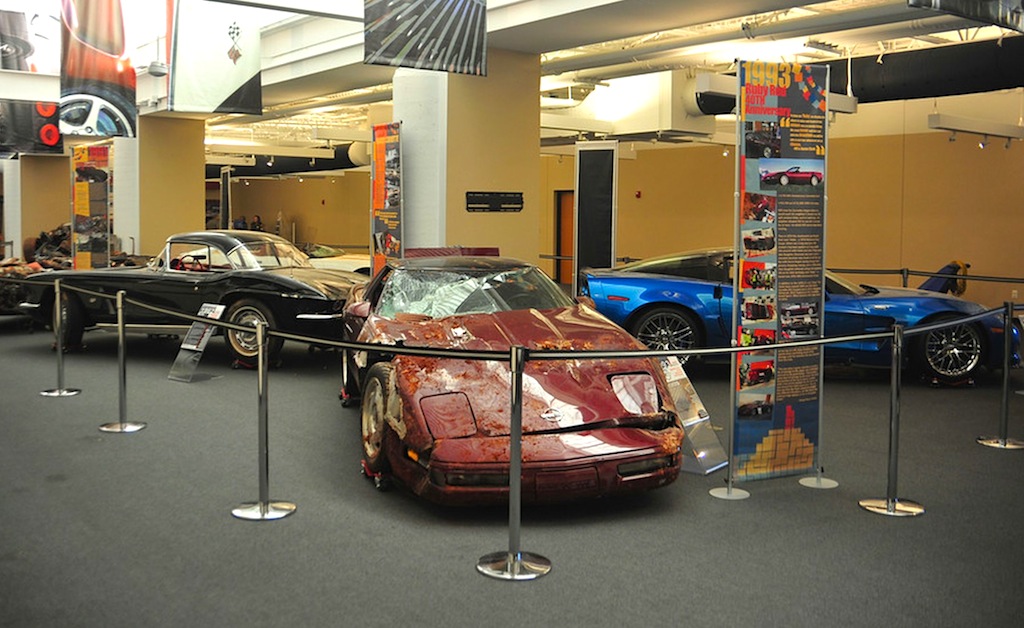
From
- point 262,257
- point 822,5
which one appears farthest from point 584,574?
point 822,5

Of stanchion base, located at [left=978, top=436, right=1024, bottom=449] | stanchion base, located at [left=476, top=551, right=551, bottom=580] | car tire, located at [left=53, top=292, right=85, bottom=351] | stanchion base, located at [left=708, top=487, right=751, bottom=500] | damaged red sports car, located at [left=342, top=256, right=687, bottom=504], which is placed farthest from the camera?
car tire, located at [left=53, top=292, right=85, bottom=351]

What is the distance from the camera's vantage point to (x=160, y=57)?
1714 cm

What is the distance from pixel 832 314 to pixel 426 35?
14.7 feet

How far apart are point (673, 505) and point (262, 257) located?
21.2ft

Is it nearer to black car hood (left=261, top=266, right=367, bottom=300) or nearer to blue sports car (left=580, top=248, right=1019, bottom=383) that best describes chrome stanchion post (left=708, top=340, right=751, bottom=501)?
blue sports car (left=580, top=248, right=1019, bottom=383)

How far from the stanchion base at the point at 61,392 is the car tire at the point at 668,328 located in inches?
203

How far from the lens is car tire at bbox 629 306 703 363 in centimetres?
995

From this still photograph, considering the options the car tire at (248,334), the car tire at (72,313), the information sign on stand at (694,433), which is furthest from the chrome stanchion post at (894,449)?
the car tire at (72,313)

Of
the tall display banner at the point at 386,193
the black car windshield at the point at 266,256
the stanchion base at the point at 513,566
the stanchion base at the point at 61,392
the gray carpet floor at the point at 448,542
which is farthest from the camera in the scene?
the tall display banner at the point at 386,193

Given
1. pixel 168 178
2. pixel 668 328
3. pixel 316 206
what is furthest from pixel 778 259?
pixel 316 206

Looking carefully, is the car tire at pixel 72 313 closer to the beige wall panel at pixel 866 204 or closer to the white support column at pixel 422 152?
the white support column at pixel 422 152

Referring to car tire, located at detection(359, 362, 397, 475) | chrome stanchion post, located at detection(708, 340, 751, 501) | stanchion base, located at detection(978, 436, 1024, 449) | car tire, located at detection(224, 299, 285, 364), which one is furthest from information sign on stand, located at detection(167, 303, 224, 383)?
stanchion base, located at detection(978, 436, 1024, 449)

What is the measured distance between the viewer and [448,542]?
500 centimetres

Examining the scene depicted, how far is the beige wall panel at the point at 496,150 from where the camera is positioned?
12.0m
